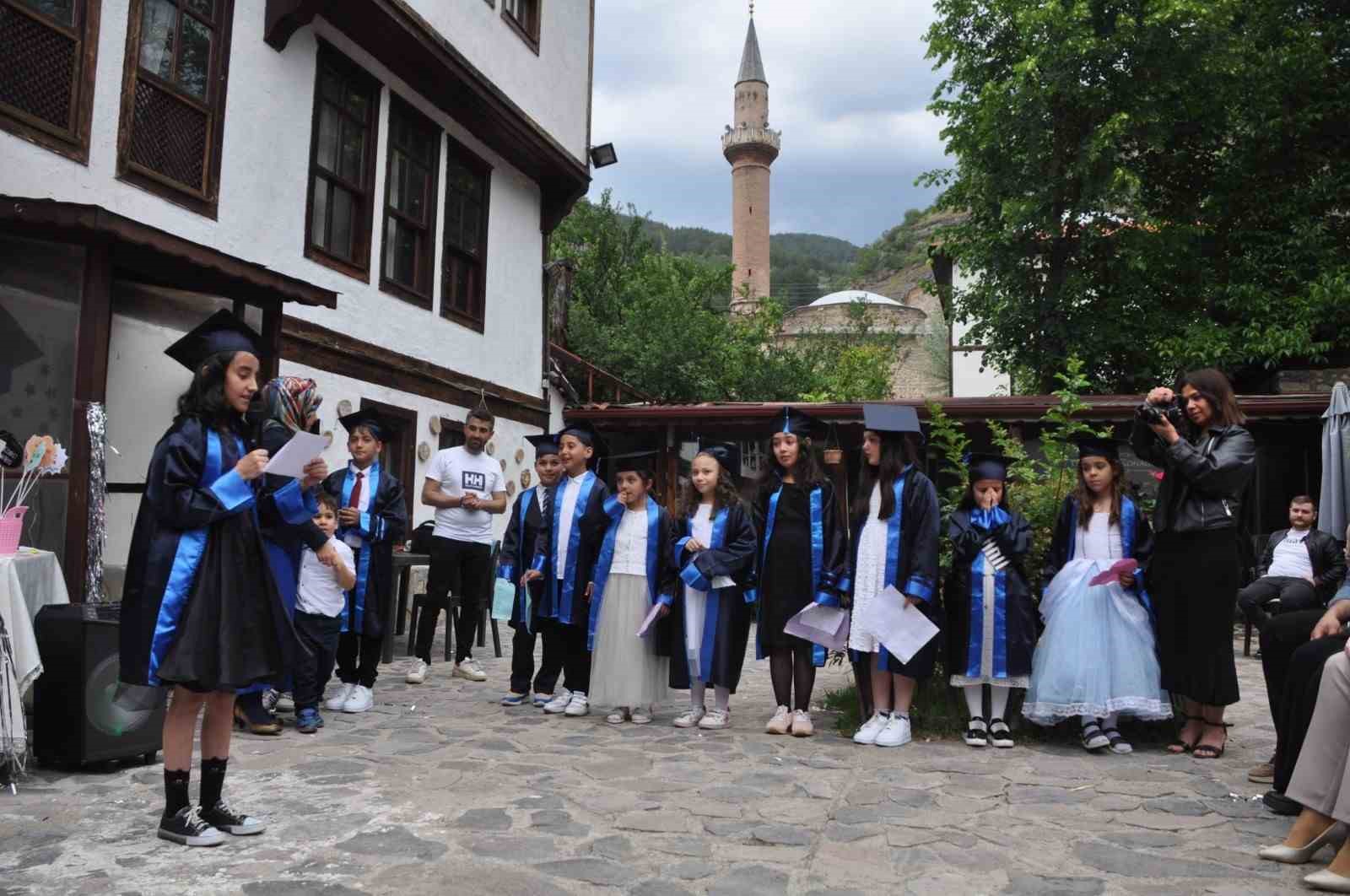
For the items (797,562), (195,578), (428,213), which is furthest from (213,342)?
(428,213)

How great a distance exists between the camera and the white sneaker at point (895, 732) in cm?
607

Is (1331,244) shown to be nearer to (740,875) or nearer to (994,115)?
(994,115)

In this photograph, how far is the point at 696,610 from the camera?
672 cm

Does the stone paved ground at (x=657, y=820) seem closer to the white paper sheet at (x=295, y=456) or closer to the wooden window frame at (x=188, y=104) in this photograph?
the white paper sheet at (x=295, y=456)

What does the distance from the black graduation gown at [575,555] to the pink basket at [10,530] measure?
315 cm

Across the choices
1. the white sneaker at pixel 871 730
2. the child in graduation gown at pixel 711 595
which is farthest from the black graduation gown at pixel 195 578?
the white sneaker at pixel 871 730

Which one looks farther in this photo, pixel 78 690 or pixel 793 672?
pixel 793 672

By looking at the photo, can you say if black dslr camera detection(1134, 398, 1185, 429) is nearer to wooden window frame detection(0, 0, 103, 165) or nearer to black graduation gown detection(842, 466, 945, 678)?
black graduation gown detection(842, 466, 945, 678)

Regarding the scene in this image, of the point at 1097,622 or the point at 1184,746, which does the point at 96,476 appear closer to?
the point at 1097,622

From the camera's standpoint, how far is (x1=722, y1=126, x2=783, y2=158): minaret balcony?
64.0m

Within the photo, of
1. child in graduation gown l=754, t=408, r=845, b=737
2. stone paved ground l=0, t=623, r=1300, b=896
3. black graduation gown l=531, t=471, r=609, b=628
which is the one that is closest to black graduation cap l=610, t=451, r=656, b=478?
black graduation gown l=531, t=471, r=609, b=628

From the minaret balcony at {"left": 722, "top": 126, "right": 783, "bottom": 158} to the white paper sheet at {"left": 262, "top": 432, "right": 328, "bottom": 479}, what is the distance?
62.7m

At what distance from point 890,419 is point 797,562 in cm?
104

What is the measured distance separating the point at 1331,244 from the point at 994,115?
19.9 feet
